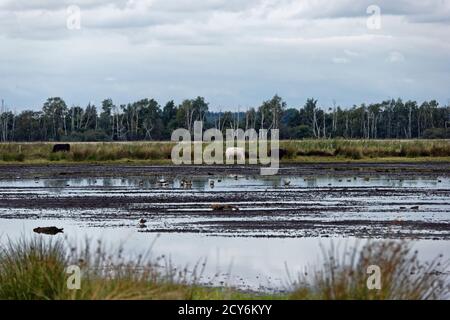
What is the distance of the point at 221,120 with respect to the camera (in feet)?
591

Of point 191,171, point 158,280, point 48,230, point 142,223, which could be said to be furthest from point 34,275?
point 191,171

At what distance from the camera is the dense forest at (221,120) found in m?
165

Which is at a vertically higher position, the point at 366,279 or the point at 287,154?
the point at 287,154

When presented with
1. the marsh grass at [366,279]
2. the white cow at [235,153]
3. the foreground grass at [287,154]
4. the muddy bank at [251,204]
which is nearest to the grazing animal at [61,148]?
the foreground grass at [287,154]

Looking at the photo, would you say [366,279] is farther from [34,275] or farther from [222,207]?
[222,207]

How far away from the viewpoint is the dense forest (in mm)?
164625

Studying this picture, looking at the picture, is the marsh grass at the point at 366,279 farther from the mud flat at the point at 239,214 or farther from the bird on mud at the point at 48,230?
the bird on mud at the point at 48,230

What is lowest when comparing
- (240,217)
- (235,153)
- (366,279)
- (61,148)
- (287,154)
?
(240,217)

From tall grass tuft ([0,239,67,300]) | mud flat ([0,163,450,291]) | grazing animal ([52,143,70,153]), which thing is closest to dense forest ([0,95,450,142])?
grazing animal ([52,143,70,153])

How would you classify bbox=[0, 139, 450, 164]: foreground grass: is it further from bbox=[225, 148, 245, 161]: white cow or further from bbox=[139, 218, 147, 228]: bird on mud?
bbox=[139, 218, 147, 228]: bird on mud

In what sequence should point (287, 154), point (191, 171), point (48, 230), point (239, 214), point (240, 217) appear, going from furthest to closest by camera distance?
point (287, 154) < point (191, 171) < point (239, 214) < point (240, 217) < point (48, 230)

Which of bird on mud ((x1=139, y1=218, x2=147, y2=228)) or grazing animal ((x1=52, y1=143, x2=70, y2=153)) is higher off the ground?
grazing animal ((x1=52, y1=143, x2=70, y2=153))

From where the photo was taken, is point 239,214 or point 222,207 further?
point 222,207
